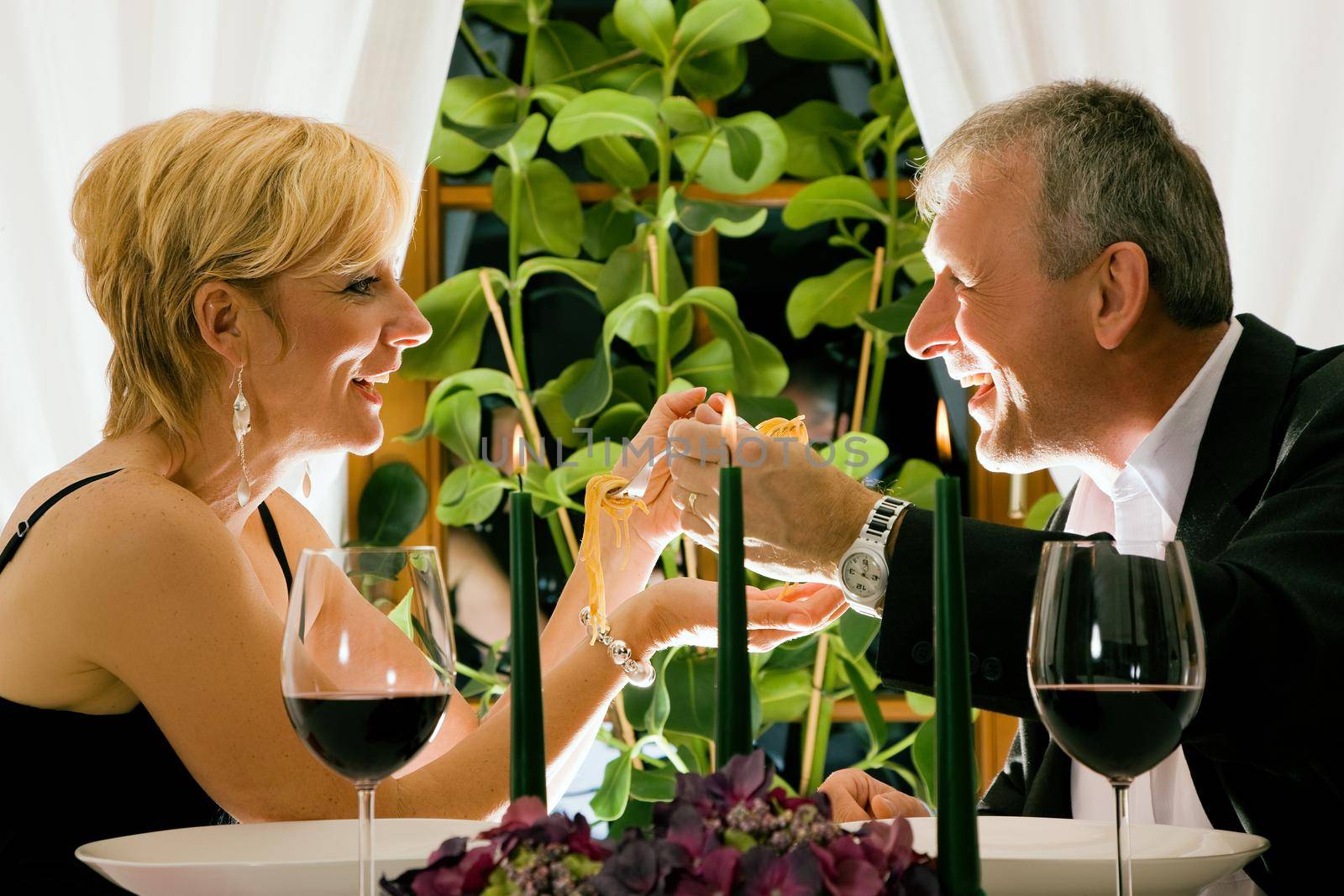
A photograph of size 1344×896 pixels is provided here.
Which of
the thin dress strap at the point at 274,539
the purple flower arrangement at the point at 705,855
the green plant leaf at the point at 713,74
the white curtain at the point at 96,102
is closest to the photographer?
the purple flower arrangement at the point at 705,855

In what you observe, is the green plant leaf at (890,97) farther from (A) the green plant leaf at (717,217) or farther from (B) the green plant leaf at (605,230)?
(B) the green plant leaf at (605,230)

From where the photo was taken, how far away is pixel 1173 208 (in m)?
1.63

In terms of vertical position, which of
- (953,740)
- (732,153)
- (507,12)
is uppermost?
(507,12)

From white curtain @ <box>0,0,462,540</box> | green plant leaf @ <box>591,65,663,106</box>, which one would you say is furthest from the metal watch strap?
green plant leaf @ <box>591,65,663,106</box>

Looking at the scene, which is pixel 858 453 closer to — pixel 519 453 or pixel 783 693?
pixel 783 693

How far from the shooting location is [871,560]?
4.23 ft

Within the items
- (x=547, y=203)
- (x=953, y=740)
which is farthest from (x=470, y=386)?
(x=953, y=740)

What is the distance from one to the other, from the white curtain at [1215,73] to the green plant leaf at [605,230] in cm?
66

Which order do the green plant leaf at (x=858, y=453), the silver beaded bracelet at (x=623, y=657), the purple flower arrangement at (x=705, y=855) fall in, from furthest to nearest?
the green plant leaf at (x=858, y=453)
the silver beaded bracelet at (x=623, y=657)
the purple flower arrangement at (x=705, y=855)

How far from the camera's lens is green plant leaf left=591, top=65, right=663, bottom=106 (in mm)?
2756

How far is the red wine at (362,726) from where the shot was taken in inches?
30.5

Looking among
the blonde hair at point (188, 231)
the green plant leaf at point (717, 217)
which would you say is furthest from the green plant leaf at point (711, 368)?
the blonde hair at point (188, 231)

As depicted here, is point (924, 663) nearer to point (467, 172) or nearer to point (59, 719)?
point (59, 719)

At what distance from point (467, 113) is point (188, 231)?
1.25 m
